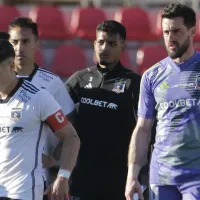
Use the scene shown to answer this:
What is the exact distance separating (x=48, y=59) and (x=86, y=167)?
4.72 m

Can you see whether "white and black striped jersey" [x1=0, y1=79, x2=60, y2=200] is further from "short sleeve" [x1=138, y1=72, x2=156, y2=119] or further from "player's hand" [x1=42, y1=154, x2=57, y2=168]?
"player's hand" [x1=42, y1=154, x2=57, y2=168]

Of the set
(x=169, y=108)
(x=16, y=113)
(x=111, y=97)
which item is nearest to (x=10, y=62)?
(x=16, y=113)

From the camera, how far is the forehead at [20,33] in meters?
5.52

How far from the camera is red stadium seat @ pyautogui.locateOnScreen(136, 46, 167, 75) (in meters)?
9.66

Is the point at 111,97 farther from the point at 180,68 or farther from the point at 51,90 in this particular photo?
the point at 180,68

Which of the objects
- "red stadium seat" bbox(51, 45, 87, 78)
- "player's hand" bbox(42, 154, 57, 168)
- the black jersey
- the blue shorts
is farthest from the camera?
→ "red stadium seat" bbox(51, 45, 87, 78)

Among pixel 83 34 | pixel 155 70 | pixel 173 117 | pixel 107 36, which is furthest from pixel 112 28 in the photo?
pixel 83 34

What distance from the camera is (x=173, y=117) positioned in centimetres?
445

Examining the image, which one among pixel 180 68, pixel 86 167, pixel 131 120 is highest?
pixel 180 68

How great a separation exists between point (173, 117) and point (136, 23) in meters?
6.06

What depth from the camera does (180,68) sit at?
4531 millimetres

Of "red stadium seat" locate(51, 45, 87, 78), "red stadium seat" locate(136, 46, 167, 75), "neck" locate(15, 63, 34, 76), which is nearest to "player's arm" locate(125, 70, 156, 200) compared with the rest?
"neck" locate(15, 63, 34, 76)

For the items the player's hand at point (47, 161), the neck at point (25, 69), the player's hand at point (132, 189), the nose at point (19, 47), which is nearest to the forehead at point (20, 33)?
the nose at point (19, 47)

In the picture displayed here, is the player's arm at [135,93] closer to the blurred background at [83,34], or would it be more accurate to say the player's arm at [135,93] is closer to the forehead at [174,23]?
the forehead at [174,23]
